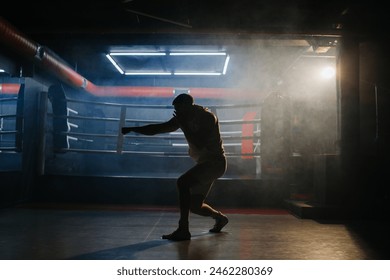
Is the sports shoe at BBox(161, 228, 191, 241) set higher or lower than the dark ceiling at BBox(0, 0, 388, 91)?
lower

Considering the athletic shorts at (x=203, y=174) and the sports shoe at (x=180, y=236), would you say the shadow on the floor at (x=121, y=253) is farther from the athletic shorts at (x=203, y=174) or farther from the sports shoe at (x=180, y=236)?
the athletic shorts at (x=203, y=174)

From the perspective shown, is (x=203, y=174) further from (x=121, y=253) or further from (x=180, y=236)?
(x=121, y=253)

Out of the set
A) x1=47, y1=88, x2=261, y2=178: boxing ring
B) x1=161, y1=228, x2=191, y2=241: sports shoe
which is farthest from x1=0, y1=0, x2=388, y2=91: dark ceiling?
x1=47, y1=88, x2=261, y2=178: boxing ring

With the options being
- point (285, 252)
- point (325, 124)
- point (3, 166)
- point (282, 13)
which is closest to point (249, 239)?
point (285, 252)

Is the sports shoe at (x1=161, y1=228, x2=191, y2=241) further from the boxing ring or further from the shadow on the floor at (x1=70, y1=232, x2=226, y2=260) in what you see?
the boxing ring

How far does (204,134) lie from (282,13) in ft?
9.97

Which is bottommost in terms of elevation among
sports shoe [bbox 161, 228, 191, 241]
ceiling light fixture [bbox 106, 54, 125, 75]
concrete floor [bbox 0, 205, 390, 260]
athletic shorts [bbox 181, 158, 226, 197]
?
concrete floor [bbox 0, 205, 390, 260]

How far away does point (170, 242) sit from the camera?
3.31 meters

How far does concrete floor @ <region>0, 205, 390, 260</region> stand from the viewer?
2.86 m

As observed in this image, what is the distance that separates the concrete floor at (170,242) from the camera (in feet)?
9.37

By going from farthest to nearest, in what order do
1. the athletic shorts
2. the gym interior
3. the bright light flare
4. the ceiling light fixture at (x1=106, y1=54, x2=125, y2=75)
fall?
the ceiling light fixture at (x1=106, y1=54, x2=125, y2=75)
the bright light flare
the athletic shorts
the gym interior

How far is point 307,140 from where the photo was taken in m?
9.00

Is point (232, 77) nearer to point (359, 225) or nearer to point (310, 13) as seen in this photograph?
point (310, 13)

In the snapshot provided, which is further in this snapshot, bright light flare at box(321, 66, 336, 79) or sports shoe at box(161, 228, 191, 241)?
bright light flare at box(321, 66, 336, 79)
